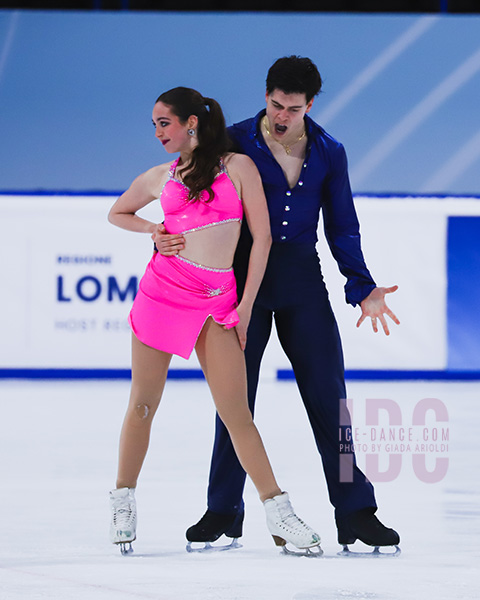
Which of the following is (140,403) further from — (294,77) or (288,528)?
(294,77)

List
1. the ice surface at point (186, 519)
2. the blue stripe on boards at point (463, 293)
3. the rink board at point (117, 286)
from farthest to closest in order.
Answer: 1. the blue stripe on boards at point (463, 293)
2. the rink board at point (117, 286)
3. the ice surface at point (186, 519)

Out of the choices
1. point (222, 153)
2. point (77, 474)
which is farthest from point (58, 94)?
point (222, 153)

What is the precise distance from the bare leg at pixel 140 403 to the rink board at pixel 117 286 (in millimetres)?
4400

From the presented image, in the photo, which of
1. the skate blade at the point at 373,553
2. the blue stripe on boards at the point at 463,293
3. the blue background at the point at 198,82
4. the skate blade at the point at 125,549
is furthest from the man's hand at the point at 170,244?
the blue background at the point at 198,82

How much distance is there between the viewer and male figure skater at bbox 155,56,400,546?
261 cm

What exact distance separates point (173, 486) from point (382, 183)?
4962 mm

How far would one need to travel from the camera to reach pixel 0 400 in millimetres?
6004

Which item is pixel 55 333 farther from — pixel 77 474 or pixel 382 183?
pixel 77 474

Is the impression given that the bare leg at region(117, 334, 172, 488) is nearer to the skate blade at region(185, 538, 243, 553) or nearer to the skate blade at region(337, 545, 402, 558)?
the skate blade at region(185, 538, 243, 553)

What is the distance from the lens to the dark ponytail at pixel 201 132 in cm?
251

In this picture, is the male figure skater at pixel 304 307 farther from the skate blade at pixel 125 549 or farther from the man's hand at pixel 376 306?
the skate blade at pixel 125 549

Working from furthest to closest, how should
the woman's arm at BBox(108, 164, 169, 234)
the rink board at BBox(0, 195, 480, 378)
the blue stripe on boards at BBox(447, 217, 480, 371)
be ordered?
the blue stripe on boards at BBox(447, 217, 480, 371)
the rink board at BBox(0, 195, 480, 378)
the woman's arm at BBox(108, 164, 169, 234)

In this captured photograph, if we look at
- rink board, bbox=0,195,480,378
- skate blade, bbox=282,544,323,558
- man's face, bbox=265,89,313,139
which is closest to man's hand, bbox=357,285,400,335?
man's face, bbox=265,89,313,139

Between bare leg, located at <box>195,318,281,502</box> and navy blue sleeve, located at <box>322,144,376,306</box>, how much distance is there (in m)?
0.39
